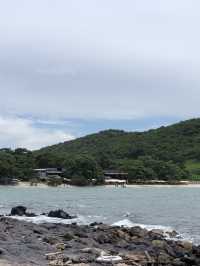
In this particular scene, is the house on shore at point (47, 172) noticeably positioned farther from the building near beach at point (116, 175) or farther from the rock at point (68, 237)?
the rock at point (68, 237)

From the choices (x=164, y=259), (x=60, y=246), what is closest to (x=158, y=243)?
(x=60, y=246)

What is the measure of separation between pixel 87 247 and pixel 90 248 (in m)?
1.19

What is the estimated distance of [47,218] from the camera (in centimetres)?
4472

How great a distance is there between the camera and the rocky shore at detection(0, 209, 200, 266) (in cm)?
2119

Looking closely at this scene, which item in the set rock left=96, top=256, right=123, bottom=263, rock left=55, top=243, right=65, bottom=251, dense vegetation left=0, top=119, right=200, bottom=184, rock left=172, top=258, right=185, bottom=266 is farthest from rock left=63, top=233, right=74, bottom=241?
dense vegetation left=0, top=119, right=200, bottom=184

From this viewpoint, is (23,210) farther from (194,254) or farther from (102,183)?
(102,183)

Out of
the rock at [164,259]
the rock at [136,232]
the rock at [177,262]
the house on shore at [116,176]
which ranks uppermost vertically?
the house on shore at [116,176]

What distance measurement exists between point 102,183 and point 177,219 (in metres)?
115

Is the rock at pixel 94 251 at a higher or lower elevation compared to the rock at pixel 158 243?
lower

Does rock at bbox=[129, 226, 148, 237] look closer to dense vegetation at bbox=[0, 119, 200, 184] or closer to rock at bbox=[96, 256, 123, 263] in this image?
rock at bbox=[96, 256, 123, 263]

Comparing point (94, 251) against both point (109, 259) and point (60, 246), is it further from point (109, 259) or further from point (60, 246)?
point (109, 259)

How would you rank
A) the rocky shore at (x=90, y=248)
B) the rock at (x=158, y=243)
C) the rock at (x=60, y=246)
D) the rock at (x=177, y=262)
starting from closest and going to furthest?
the rocky shore at (x=90, y=248)
the rock at (x=177, y=262)
the rock at (x=60, y=246)
the rock at (x=158, y=243)

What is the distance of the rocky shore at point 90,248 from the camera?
21.2 m

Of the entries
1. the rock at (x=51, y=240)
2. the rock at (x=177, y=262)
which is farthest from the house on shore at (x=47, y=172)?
the rock at (x=177, y=262)
